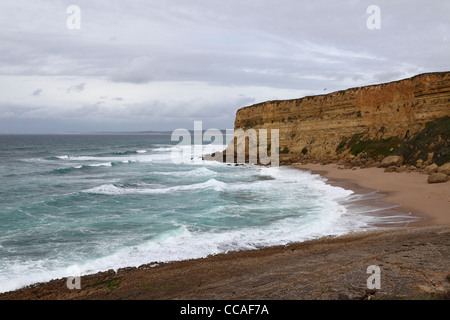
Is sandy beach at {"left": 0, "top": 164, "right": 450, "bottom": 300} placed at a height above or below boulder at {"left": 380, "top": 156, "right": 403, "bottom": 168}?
below

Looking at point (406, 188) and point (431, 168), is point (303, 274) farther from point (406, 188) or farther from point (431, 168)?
point (431, 168)

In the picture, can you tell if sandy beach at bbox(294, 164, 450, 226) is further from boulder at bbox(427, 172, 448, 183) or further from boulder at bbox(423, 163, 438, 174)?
boulder at bbox(423, 163, 438, 174)

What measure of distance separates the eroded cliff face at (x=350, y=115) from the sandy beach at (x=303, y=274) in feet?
71.1

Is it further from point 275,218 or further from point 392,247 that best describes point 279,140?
point 392,247

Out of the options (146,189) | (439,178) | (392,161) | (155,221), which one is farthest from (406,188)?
(146,189)

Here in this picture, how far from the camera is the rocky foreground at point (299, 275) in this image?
7438 millimetres

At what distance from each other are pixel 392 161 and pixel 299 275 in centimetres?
2439

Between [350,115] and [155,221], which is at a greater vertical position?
[350,115]

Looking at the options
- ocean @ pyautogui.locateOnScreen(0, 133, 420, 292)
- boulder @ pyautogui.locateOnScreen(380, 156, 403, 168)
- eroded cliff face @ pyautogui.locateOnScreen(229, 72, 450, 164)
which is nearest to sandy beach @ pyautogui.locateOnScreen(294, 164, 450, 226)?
boulder @ pyautogui.locateOnScreen(380, 156, 403, 168)

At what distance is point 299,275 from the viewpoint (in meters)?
8.85

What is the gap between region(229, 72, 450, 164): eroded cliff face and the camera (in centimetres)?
3209

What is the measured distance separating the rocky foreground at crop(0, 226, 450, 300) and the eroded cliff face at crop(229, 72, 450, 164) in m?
23.2
